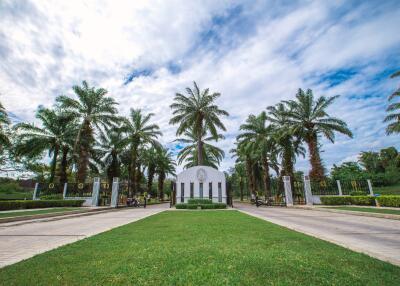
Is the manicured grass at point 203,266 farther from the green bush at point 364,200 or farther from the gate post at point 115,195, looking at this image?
the gate post at point 115,195

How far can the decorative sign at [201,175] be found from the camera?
1025 inches

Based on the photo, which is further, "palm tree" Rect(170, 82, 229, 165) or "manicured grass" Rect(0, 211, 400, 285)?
"palm tree" Rect(170, 82, 229, 165)

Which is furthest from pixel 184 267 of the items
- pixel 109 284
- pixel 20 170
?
pixel 20 170

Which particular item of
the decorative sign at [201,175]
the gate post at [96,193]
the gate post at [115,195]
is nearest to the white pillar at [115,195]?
the gate post at [115,195]

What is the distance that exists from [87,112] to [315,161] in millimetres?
27278

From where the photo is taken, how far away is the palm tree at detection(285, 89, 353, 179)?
75.3ft

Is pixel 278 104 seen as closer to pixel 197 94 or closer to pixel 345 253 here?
pixel 197 94

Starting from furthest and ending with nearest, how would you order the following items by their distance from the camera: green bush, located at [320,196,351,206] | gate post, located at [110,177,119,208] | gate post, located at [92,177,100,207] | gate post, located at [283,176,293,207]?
gate post, located at [283,176,293,207] → gate post, located at [110,177,119,208] → gate post, located at [92,177,100,207] → green bush, located at [320,196,351,206]

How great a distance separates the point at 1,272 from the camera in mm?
3400

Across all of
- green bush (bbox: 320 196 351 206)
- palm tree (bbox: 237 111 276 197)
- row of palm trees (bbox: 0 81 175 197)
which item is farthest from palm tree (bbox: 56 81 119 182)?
green bush (bbox: 320 196 351 206)

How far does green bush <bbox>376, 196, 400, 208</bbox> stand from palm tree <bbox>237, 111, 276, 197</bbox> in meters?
13.1

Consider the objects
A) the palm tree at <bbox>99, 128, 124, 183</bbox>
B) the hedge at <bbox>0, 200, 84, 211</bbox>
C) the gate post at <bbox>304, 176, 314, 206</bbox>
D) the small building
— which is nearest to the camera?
the hedge at <bbox>0, 200, 84, 211</bbox>

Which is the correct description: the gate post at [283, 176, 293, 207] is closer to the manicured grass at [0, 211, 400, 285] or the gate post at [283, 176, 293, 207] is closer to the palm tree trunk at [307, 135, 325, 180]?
the palm tree trunk at [307, 135, 325, 180]

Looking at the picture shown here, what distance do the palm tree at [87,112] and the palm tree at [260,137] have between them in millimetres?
18278
